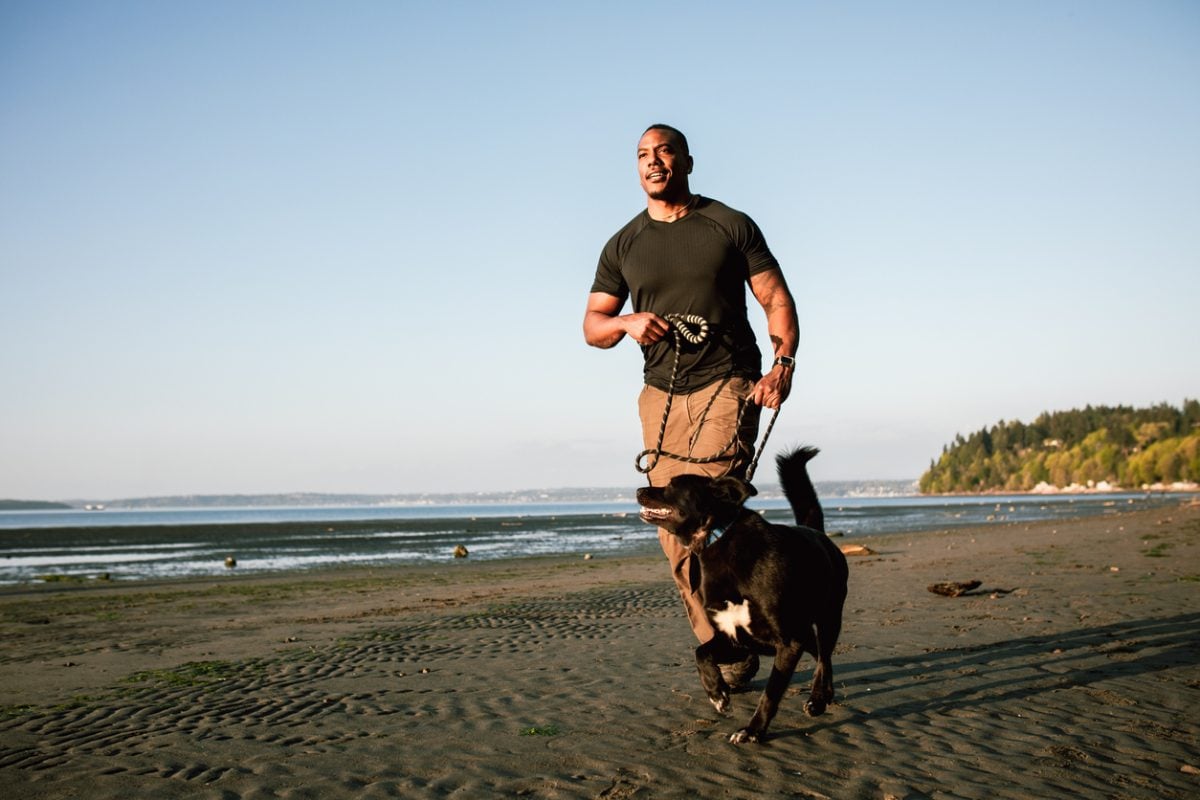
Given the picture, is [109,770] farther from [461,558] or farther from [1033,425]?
[1033,425]

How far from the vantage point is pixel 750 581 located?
163 inches

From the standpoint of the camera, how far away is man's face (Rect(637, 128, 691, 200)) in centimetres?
476

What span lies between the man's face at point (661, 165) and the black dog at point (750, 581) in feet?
5.08

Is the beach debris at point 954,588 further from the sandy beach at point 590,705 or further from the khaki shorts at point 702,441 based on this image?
the khaki shorts at point 702,441

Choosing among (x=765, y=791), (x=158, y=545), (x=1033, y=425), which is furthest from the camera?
(x=1033, y=425)

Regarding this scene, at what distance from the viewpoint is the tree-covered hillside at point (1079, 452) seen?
105m

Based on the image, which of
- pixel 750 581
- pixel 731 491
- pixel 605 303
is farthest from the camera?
pixel 605 303

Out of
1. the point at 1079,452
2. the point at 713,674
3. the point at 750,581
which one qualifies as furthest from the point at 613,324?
the point at 1079,452

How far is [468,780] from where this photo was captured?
140 inches

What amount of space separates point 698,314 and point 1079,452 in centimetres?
13905

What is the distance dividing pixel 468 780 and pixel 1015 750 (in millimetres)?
2349

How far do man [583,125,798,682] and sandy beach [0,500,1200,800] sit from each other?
0.88 m

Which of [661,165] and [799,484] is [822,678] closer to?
[799,484]

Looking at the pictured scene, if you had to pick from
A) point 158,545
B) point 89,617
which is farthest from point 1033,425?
point 89,617
